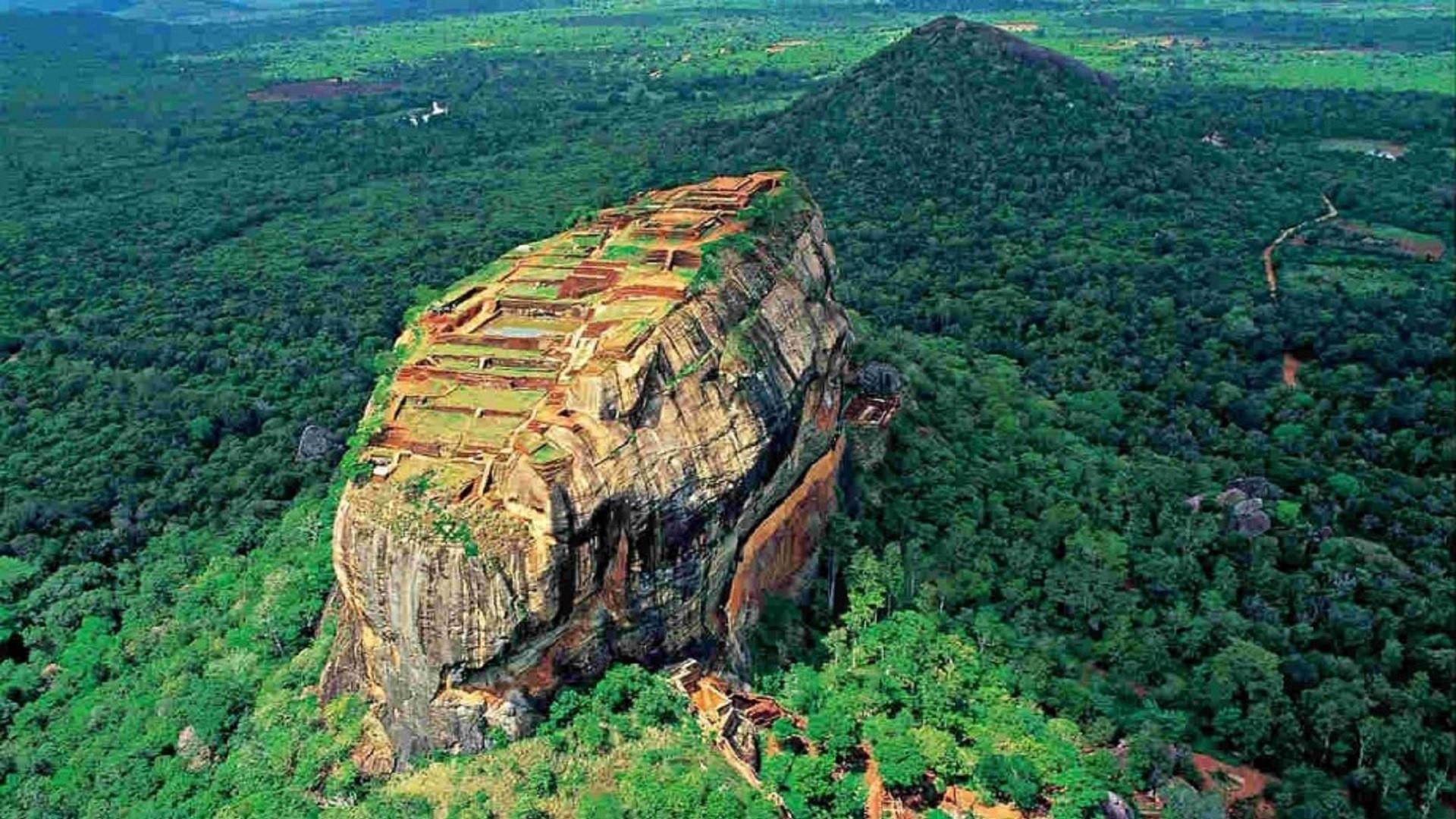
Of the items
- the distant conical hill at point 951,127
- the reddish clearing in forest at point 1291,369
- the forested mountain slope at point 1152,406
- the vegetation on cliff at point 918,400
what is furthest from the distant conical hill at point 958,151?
the reddish clearing in forest at point 1291,369

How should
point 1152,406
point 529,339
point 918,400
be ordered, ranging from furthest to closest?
point 1152,406
point 918,400
point 529,339

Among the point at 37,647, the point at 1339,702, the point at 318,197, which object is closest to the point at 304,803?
the point at 37,647

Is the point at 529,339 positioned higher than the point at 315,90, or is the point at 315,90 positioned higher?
the point at 529,339

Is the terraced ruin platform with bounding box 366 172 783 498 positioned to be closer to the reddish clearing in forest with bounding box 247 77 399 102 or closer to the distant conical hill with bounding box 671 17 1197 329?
the distant conical hill with bounding box 671 17 1197 329

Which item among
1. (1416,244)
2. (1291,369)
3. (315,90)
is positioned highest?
(315,90)

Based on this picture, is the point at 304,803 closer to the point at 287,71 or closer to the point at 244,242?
the point at 244,242

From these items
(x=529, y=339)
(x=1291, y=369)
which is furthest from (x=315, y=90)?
(x=529, y=339)

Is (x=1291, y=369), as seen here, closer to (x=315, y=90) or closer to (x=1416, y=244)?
(x=1416, y=244)
